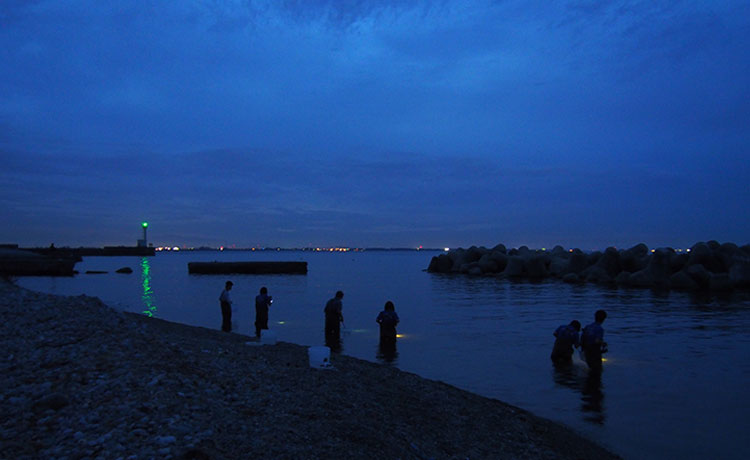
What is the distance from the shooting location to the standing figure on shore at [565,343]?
14039 millimetres

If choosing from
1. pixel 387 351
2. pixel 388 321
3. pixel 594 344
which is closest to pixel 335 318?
pixel 388 321

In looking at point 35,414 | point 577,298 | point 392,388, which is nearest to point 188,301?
point 577,298

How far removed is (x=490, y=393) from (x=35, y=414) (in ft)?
28.5

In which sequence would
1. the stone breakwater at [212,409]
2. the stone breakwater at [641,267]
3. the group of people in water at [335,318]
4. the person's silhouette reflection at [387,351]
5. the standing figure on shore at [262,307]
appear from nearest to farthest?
the stone breakwater at [212,409] → the person's silhouette reflection at [387,351] → the group of people in water at [335,318] → the standing figure on shore at [262,307] → the stone breakwater at [641,267]

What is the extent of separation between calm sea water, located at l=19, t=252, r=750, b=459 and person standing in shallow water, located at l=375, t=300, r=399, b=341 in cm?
62

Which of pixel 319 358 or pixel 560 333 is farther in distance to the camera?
pixel 560 333

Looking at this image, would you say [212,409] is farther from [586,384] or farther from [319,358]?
[586,384]

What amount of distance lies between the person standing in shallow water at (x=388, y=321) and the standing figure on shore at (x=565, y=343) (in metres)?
4.72

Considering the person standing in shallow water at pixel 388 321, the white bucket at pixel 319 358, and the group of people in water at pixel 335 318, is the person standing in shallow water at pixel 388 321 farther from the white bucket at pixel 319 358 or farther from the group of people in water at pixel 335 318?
the white bucket at pixel 319 358

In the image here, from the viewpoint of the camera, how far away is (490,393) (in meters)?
11.6

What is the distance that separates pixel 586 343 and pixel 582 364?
4.69ft

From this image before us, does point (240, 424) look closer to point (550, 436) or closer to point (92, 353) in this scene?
point (92, 353)

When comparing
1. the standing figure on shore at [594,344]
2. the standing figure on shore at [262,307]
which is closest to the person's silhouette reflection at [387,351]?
the standing figure on shore at [262,307]

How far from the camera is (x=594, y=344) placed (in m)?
13.0
